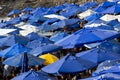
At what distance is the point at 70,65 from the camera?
1290 centimetres

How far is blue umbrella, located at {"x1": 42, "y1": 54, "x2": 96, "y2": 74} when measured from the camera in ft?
41.4

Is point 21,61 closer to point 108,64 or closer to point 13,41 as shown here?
point 108,64

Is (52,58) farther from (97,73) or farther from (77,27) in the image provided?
(77,27)

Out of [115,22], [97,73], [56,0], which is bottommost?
[56,0]

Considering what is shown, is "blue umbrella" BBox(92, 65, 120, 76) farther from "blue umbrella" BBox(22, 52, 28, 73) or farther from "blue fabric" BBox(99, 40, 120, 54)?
"blue umbrella" BBox(22, 52, 28, 73)

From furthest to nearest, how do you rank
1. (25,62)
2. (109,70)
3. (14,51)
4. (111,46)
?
(14,51), (111,46), (25,62), (109,70)

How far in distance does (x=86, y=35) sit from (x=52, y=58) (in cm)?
241

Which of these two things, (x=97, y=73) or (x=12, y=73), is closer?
(x=97, y=73)

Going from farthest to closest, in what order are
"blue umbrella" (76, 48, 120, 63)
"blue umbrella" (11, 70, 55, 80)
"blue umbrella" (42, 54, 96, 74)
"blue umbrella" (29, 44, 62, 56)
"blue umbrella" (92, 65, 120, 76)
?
"blue umbrella" (29, 44, 62, 56), "blue umbrella" (76, 48, 120, 63), "blue umbrella" (42, 54, 96, 74), "blue umbrella" (11, 70, 55, 80), "blue umbrella" (92, 65, 120, 76)

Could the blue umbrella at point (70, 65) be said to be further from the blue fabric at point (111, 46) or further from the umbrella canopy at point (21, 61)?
the blue fabric at point (111, 46)

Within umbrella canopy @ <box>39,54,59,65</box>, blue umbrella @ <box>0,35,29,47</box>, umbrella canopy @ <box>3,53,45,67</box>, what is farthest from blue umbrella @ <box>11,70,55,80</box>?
blue umbrella @ <box>0,35,29,47</box>

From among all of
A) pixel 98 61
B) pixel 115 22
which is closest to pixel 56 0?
pixel 115 22

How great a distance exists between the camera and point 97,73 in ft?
36.0

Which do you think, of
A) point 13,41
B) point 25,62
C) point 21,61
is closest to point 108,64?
point 25,62
